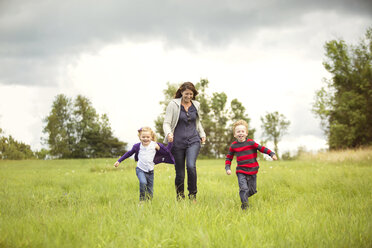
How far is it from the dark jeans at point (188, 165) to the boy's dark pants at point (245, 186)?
38.5 inches

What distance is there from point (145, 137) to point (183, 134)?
80cm

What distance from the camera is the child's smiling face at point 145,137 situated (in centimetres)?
575

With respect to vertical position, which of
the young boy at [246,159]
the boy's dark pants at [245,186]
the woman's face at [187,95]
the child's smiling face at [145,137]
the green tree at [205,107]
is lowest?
the boy's dark pants at [245,186]

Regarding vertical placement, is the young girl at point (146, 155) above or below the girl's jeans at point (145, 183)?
above

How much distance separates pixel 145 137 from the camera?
5766 millimetres

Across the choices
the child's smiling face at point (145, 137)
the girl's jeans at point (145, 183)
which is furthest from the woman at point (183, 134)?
the girl's jeans at point (145, 183)

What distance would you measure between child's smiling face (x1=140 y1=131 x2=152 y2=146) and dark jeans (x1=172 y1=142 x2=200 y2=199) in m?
0.57

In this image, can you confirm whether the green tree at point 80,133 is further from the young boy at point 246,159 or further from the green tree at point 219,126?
the young boy at point 246,159

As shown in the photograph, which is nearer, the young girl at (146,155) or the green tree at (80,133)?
the young girl at (146,155)

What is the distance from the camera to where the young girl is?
561 centimetres

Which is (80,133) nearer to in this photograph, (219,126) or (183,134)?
(219,126)

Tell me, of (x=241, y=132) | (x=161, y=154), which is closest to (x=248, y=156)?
(x=241, y=132)

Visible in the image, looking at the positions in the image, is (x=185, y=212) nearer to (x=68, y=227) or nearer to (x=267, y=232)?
(x=267, y=232)

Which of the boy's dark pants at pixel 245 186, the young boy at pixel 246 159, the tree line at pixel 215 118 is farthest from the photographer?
the tree line at pixel 215 118
